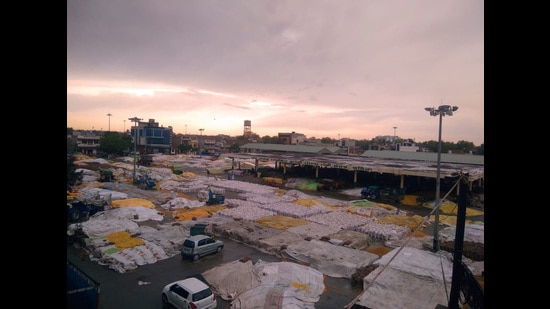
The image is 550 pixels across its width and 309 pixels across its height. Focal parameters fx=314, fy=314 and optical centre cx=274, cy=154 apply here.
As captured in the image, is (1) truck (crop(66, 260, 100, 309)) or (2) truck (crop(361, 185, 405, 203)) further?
(2) truck (crop(361, 185, 405, 203))

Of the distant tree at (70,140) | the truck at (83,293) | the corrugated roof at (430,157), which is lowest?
the truck at (83,293)

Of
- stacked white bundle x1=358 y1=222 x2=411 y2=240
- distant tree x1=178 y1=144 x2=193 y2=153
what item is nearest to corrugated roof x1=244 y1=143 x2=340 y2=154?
distant tree x1=178 y1=144 x2=193 y2=153

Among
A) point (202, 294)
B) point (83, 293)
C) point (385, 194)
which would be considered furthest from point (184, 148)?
point (83, 293)

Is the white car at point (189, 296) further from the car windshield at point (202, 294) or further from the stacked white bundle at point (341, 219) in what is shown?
the stacked white bundle at point (341, 219)

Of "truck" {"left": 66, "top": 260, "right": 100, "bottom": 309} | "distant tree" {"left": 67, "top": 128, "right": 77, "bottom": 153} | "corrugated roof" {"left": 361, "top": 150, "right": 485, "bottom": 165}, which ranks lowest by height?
"truck" {"left": 66, "top": 260, "right": 100, "bottom": 309}

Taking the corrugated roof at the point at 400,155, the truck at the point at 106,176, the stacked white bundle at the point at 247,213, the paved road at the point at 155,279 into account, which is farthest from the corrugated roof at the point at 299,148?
the paved road at the point at 155,279

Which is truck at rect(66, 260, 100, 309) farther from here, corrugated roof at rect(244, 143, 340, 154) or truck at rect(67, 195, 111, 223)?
corrugated roof at rect(244, 143, 340, 154)

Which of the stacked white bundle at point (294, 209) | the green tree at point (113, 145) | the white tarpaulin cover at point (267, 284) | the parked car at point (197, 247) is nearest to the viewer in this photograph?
the white tarpaulin cover at point (267, 284)
